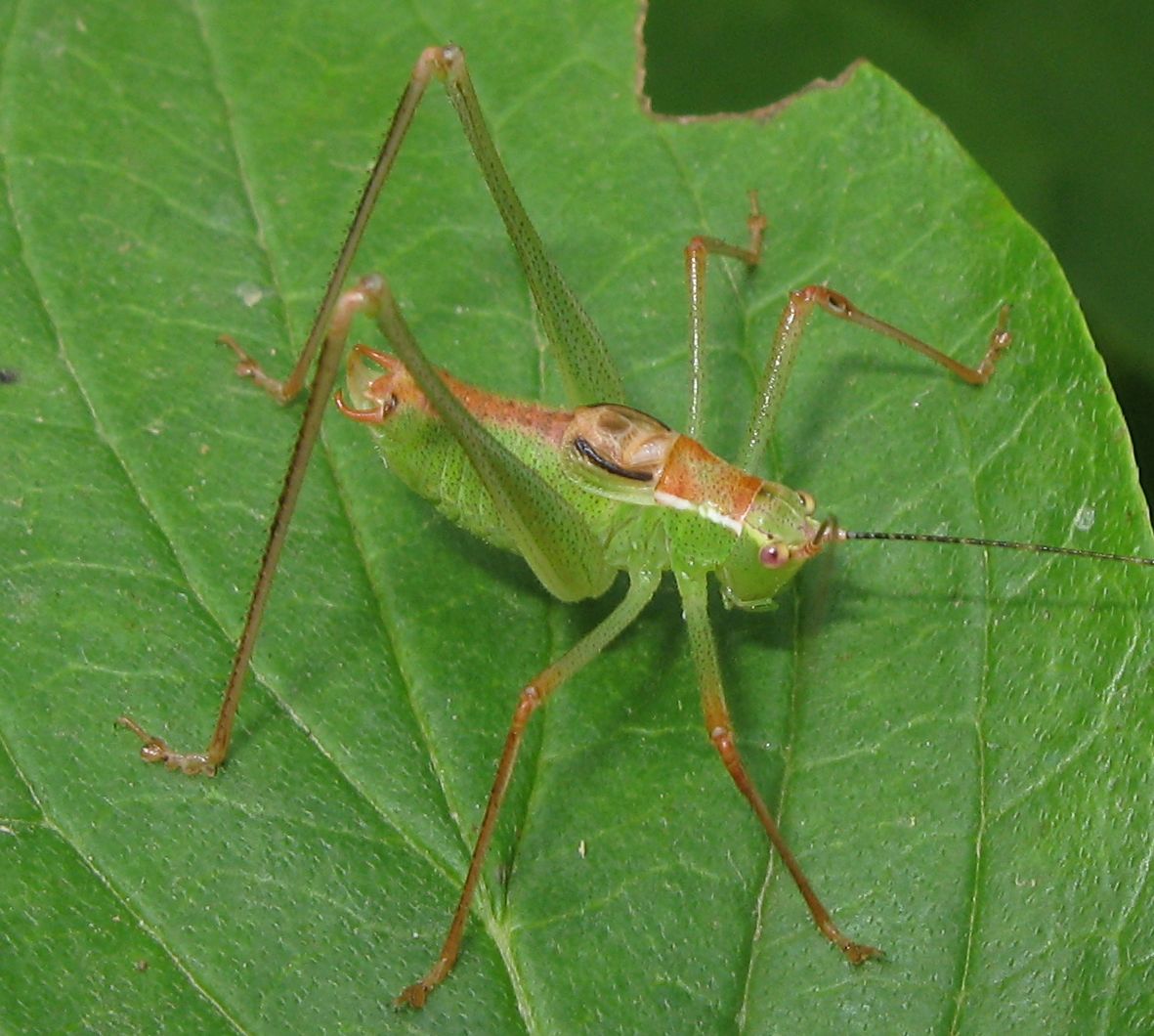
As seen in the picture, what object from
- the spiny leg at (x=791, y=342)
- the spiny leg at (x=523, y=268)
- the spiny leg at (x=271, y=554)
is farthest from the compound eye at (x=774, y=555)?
the spiny leg at (x=271, y=554)

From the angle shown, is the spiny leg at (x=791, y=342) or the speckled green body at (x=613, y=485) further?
the spiny leg at (x=791, y=342)

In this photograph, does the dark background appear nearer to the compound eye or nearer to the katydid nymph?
the katydid nymph

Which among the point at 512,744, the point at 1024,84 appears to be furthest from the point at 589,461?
the point at 1024,84

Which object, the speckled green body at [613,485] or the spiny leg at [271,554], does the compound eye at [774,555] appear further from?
the spiny leg at [271,554]

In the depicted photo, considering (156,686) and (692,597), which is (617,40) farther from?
(156,686)

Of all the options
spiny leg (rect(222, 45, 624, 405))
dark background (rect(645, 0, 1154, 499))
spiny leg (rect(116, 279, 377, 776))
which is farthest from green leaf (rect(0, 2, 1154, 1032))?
dark background (rect(645, 0, 1154, 499))

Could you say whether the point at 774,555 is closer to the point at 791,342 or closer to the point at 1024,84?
the point at 791,342

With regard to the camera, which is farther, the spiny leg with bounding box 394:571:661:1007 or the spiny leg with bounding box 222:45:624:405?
the spiny leg with bounding box 222:45:624:405
